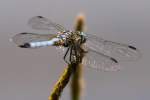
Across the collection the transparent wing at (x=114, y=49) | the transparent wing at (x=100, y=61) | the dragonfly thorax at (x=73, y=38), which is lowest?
the transparent wing at (x=100, y=61)

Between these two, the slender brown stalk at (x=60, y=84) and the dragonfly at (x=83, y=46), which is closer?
the slender brown stalk at (x=60, y=84)

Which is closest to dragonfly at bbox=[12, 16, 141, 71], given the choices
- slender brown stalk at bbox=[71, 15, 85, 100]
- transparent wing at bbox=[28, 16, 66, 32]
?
transparent wing at bbox=[28, 16, 66, 32]

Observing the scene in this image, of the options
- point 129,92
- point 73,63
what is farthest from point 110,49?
point 129,92

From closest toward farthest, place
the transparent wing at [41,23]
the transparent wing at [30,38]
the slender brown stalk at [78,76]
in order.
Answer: the slender brown stalk at [78,76]
the transparent wing at [30,38]
the transparent wing at [41,23]

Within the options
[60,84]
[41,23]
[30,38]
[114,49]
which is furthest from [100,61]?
[60,84]

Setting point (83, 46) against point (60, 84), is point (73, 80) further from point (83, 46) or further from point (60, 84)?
point (83, 46)

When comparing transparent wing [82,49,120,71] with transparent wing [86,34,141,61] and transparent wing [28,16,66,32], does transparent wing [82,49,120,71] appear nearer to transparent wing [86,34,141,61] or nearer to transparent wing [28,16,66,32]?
transparent wing [86,34,141,61]

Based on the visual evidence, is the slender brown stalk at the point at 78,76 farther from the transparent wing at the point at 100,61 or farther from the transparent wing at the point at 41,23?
the transparent wing at the point at 41,23

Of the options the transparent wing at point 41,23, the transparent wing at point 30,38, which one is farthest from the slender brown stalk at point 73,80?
the transparent wing at point 41,23
